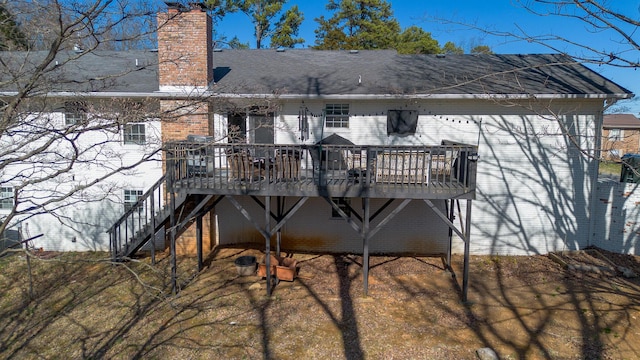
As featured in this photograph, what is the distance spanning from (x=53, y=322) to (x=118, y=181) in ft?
14.5

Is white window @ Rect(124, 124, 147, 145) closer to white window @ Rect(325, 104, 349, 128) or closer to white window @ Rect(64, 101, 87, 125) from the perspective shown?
white window @ Rect(64, 101, 87, 125)

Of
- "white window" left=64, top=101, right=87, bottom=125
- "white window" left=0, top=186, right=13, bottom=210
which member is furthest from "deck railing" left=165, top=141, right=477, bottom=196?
"white window" left=0, top=186, right=13, bottom=210

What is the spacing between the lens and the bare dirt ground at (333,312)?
6.31 metres

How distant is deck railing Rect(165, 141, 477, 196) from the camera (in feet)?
25.7

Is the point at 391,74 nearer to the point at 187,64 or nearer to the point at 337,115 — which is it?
the point at 337,115

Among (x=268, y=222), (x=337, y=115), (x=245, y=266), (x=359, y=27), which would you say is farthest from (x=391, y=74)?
(x=359, y=27)

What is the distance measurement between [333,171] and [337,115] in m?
2.59

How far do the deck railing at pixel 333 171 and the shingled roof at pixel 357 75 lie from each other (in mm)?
1879

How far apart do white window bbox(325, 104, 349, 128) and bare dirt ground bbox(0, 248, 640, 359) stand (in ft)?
12.1

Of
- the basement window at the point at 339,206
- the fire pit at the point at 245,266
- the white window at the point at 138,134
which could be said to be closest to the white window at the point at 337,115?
the basement window at the point at 339,206

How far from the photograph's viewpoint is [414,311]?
750cm

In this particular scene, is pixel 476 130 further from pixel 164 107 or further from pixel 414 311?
pixel 164 107

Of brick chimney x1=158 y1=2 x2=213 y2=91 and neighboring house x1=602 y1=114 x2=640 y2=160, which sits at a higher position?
brick chimney x1=158 y1=2 x2=213 y2=91

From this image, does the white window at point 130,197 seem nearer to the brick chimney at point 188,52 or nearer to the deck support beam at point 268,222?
the brick chimney at point 188,52
